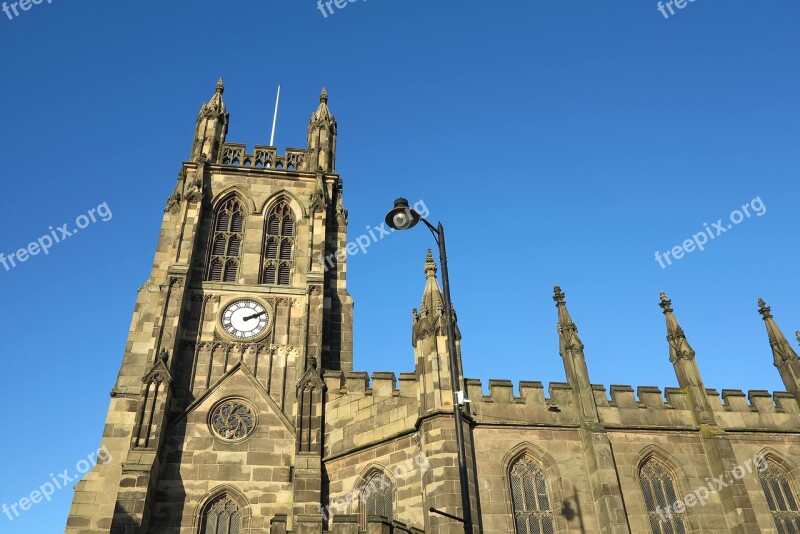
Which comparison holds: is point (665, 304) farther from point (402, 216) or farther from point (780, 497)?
point (402, 216)

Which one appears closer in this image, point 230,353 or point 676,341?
point 676,341

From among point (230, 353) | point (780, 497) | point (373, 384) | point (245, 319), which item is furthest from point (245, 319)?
point (780, 497)

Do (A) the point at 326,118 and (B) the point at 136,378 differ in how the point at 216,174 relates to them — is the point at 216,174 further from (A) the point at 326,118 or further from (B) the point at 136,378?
(B) the point at 136,378

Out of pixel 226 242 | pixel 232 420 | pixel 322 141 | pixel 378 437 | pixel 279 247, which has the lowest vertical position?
pixel 378 437

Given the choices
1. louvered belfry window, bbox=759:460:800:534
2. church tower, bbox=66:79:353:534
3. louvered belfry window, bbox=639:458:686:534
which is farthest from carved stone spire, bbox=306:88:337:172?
louvered belfry window, bbox=759:460:800:534

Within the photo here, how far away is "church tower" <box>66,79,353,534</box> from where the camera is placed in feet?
66.3

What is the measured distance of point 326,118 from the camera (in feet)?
108

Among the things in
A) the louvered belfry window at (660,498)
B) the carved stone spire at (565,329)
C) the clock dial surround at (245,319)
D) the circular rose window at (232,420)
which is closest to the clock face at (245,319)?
the clock dial surround at (245,319)

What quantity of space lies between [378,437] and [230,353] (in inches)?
301

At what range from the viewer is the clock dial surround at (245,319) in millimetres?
24859

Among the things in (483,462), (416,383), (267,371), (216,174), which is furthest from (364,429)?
(216,174)

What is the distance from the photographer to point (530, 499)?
17.9m

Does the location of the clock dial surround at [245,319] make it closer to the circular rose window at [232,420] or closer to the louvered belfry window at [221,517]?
the circular rose window at [232,420]

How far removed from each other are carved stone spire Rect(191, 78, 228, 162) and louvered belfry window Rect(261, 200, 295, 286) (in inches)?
162
